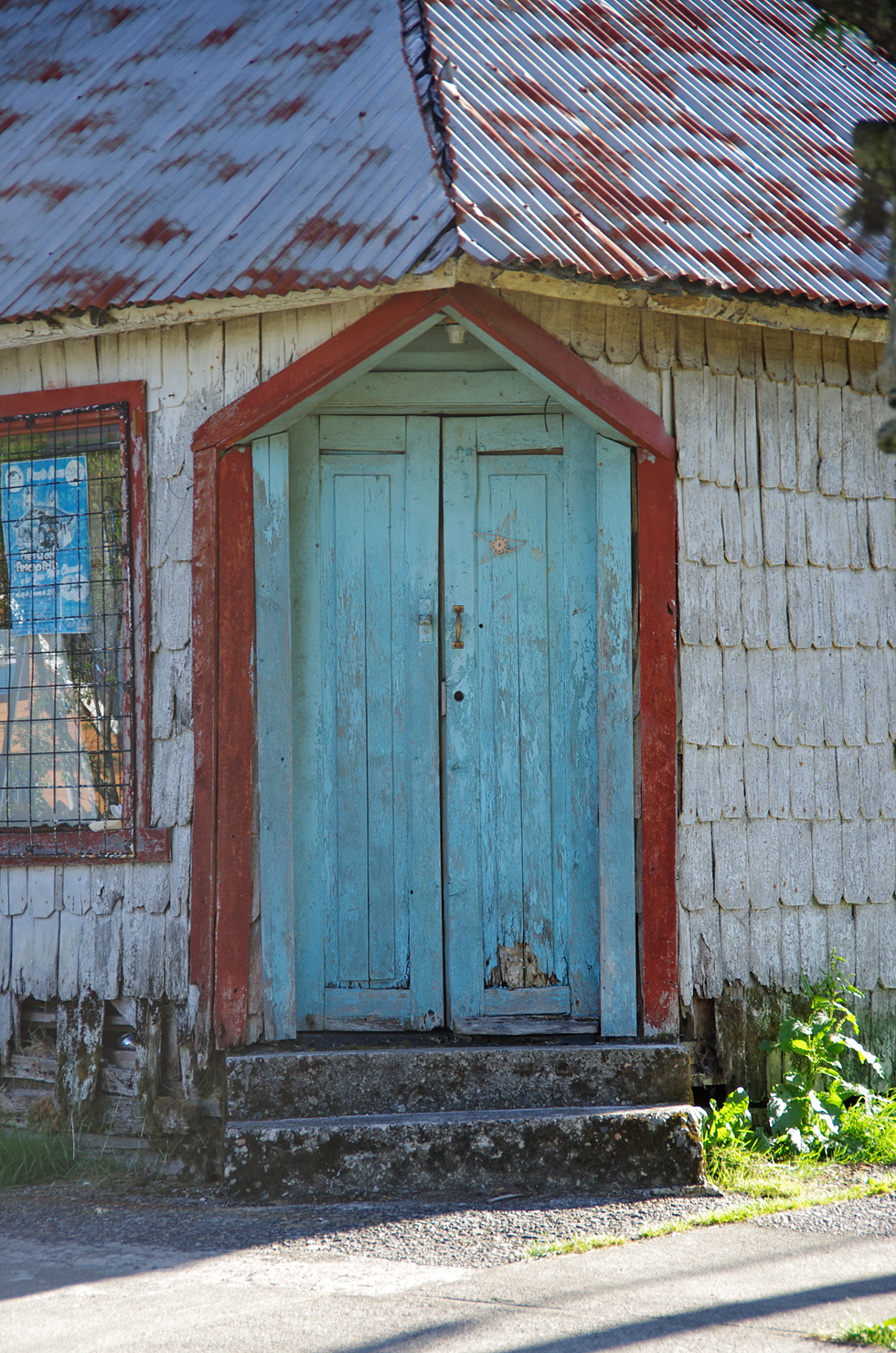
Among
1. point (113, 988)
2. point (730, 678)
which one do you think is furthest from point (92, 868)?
point (730, 678)

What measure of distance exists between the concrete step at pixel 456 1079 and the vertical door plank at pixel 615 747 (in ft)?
0.76

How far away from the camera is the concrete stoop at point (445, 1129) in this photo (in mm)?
3805

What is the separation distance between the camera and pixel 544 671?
4656 millimetres

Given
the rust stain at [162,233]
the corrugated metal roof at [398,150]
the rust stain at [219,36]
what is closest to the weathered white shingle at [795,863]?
the corrugated metal roof at [398,150]

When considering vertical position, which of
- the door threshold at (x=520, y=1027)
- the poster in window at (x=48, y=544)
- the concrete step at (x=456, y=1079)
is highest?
the poster in window at (x=48, y=544)

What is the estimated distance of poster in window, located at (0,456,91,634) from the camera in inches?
185

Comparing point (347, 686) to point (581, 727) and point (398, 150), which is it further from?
point (398, 150)

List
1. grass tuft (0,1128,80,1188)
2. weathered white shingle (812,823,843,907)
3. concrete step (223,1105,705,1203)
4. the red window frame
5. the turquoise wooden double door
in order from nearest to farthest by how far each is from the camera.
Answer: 1. concrete step (223,1105,705,1203)
2. grass tuft (0,1128,80,1188)
3. the red window frame
4. the turquoise wooden double door
5. weathered white shingle (812,823,843,907)

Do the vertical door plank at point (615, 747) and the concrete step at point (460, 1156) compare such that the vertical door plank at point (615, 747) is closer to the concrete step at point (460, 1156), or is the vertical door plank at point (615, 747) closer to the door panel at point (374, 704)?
the concrete step at point (460, 1156)

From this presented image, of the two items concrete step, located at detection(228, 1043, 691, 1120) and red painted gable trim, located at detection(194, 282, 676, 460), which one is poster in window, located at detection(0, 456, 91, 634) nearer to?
red painted gable trim, located at detection(194, 282, 676, 460)

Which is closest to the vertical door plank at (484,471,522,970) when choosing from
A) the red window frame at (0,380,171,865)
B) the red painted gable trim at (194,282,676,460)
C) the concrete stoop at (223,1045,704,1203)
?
the red painted gable trim at (194,282,676,460)

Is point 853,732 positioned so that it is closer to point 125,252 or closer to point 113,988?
point 113,988

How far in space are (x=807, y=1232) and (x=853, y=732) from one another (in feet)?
6.65

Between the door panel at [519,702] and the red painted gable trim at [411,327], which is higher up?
the red painted gable trim at [411,327]
